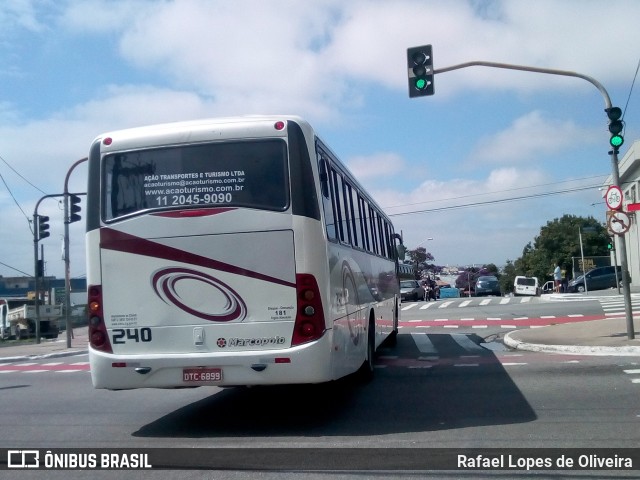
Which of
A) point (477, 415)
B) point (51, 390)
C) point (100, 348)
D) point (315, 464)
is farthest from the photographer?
point (51, 390)

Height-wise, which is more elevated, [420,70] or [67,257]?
[420,70]

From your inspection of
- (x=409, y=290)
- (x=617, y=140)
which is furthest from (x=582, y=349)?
(x=409, y=290)

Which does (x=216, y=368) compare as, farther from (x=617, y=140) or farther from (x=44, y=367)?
(x=44, y=367)

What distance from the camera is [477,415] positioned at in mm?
9125

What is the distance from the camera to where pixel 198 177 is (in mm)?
8461

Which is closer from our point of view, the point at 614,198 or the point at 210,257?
the point at 210,257

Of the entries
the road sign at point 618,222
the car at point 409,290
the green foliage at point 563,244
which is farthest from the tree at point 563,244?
the road sign at point 618,222

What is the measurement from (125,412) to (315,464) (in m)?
4.32

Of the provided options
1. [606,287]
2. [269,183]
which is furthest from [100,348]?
[606,287]

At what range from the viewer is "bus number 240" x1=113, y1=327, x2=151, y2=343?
8.48m

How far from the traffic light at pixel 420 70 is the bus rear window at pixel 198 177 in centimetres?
690

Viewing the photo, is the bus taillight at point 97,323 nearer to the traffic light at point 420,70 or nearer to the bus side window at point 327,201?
the bus side window at point 327,201

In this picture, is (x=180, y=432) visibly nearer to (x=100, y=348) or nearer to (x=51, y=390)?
(x=100, y=348)

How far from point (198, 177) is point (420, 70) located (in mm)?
7422
